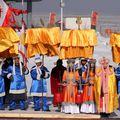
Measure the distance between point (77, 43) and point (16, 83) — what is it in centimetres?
173

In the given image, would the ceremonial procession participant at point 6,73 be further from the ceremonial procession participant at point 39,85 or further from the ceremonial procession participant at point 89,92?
the ceremonial procession participant at point 89,92

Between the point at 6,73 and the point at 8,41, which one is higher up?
the point at 8,41

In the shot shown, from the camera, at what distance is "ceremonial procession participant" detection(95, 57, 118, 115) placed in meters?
11.4

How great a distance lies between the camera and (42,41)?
1210 centimetres

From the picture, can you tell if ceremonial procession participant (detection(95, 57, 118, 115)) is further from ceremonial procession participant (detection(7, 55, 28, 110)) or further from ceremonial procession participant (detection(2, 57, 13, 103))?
ceremonial procession participant (detection(2, 57, 13, 103))

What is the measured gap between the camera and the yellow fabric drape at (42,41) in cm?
1203

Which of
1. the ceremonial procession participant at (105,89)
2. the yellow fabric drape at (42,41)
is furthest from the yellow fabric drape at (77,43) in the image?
the ceremonial procession participant at (105,89)

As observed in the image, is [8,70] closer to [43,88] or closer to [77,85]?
[43,88]

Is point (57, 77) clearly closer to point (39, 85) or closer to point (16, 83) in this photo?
point (39, 85)

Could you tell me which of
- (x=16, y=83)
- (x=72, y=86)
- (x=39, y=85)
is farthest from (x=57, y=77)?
(x=16, y=83)

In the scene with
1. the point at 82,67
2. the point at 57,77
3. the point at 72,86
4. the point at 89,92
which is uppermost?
the point at 82,67

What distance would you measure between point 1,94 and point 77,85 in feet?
6.04

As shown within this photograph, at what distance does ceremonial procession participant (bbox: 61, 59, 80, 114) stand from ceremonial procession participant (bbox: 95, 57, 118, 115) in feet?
1.77

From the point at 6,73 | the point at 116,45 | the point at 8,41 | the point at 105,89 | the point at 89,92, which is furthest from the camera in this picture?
the point at 6,73
